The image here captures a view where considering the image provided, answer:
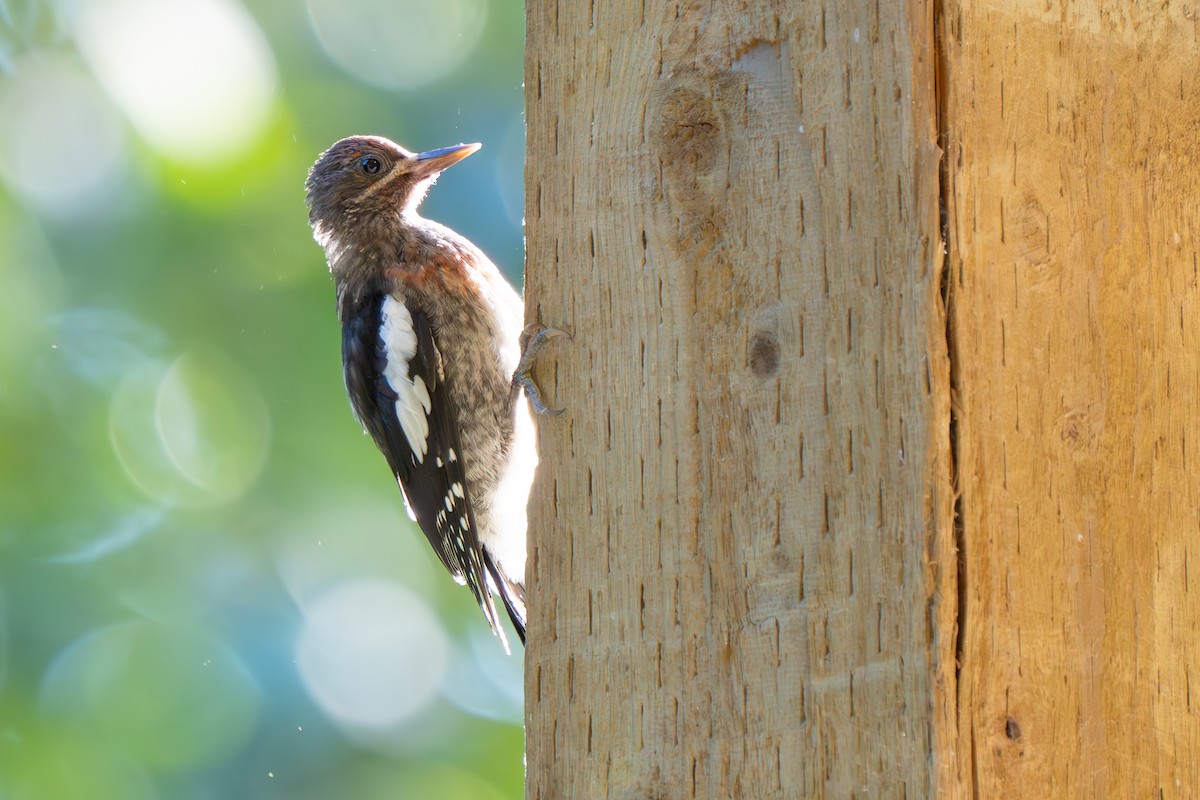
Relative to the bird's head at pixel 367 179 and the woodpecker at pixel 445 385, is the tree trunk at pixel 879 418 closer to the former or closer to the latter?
the woodpecker at pixel 445 385

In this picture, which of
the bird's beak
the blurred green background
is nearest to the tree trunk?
the bird's beak

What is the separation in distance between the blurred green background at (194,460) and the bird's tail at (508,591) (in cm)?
166

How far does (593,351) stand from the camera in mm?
1998

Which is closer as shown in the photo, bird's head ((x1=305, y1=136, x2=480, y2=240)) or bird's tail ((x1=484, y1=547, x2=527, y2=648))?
bird's tail ((x1=484, y1=547, x2=527, y2=648))

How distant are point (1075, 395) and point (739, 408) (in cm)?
43

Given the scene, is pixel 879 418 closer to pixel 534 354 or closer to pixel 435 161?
pixel 534 354

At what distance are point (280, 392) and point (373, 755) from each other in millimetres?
1456

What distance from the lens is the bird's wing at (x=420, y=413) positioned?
132 inches

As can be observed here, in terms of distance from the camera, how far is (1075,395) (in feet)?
5.61

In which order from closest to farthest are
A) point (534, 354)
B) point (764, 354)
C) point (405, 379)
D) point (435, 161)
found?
1. point (764, 354)
2. point (534, 354)
3. point (405, 379)
4. point (435, 161)

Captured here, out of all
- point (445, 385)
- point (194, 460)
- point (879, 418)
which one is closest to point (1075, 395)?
point (879, 418)

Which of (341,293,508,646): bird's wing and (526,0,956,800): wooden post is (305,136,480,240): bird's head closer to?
(341,293,508,646): bird's wing

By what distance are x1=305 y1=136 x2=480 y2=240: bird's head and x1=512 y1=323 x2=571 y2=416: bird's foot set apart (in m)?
1.76

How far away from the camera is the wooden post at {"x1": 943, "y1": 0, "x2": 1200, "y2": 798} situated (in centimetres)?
158
